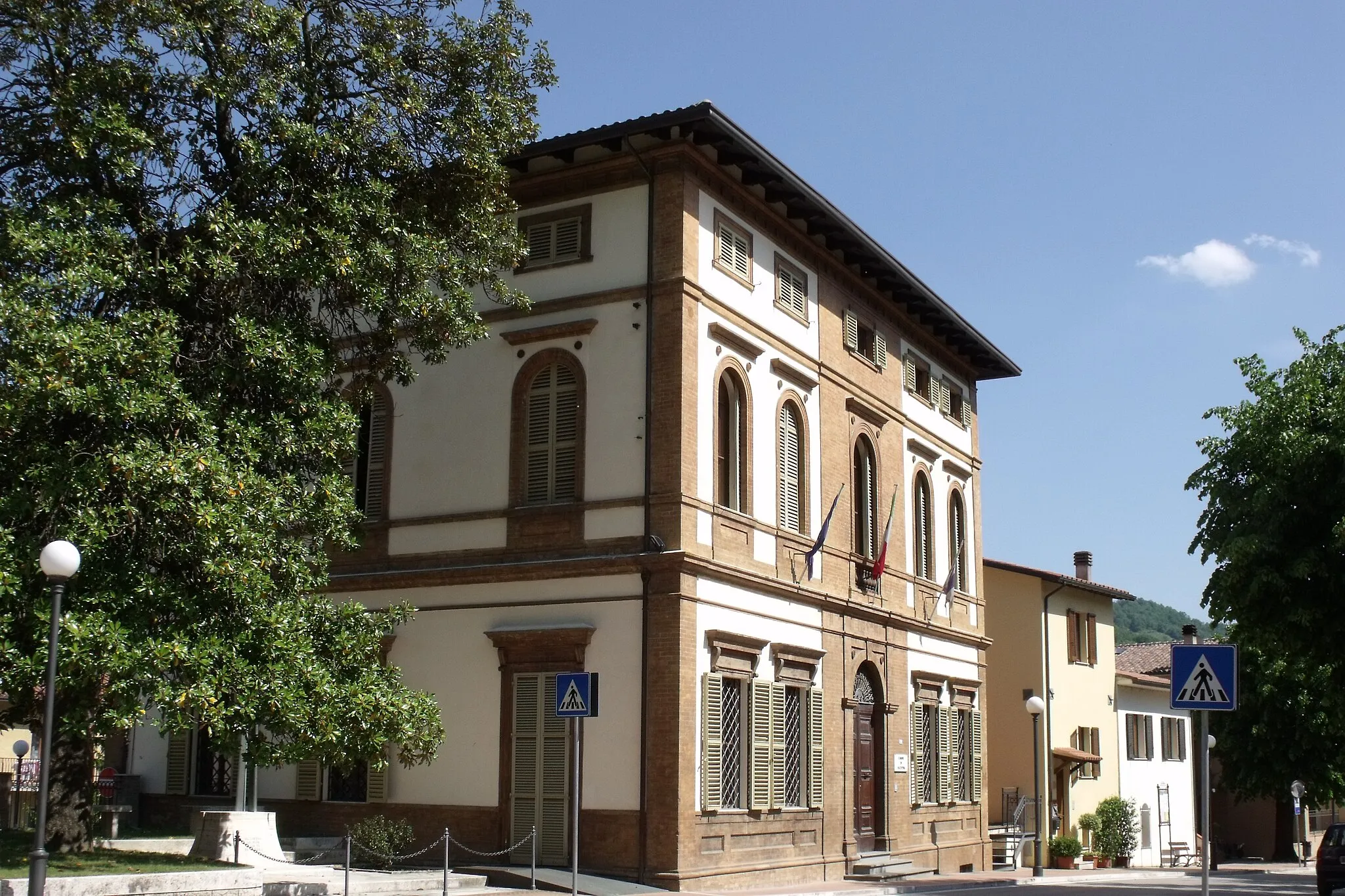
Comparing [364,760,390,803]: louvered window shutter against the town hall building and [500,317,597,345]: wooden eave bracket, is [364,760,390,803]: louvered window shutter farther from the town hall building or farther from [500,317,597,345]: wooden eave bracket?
[500,317,597,345]: wooden eave bracket

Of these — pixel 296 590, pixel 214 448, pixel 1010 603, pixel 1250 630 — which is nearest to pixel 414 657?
pixel 296 590

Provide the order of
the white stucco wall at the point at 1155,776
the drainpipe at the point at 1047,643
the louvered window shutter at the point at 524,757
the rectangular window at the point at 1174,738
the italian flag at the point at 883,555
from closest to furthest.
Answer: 1. the louvered window shutter at the point at 524,757
2. the italian flag at the point at 883,555
3. the drainpipe at the point at 1047,643
4. the white stucco wall at the point at 1155,776
5. the rectangular window at the point at 1174,738

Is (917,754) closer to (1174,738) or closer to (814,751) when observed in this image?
A: (814,751)

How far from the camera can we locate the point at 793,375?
78.8 ft

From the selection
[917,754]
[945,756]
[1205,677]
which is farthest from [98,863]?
[945,756]

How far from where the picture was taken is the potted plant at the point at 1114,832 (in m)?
39.4

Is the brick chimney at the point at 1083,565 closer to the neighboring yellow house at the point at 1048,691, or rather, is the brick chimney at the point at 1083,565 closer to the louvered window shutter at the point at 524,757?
the neighboring yellow house at the point at 1048,691

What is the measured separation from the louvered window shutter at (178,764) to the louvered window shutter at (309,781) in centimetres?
255

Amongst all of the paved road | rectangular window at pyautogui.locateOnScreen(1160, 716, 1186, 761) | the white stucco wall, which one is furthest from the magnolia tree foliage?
rectangular window at pyautogui.locateOnScreen(1160, 716, 1186, 761)

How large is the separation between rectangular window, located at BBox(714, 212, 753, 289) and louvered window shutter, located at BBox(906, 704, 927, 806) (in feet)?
32.0

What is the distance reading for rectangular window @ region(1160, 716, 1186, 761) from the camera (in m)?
47.7

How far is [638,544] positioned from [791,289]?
21.0ft

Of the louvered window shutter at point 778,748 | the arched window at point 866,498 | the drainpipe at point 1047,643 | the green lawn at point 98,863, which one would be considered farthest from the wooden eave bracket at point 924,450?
the green lawn at point 98,863

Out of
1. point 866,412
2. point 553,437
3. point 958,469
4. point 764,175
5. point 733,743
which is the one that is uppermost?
point 764,175
